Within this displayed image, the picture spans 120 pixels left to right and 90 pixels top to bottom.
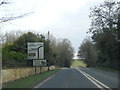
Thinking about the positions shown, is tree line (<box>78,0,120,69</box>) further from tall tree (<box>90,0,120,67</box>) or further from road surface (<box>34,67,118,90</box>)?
road surface (<box>34,67,118,90</box>)

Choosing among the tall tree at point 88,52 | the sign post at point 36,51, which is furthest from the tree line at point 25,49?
the tall tree at point 88,52

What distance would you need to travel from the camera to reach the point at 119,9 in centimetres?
7038

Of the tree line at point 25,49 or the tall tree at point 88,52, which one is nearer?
the tree line at point 25,49

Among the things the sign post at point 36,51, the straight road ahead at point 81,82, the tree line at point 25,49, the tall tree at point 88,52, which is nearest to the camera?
the straight road ahead at point 81,82

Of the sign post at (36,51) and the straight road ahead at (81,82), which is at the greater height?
the sign post at (36,51)

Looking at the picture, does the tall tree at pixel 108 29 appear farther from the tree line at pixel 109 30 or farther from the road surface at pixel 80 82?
the road surface at pixel 80 82

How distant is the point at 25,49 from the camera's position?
8350 centimetres

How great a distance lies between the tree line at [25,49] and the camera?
1892 inches

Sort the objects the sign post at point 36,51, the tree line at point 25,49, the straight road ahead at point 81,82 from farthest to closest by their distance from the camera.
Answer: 1. the sign post at point 36,51
2. the tree line at point 25,49
3. the straight road ahead at point 81,82

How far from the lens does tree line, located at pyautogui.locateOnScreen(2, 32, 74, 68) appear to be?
48.1m

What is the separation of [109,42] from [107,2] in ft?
32.2

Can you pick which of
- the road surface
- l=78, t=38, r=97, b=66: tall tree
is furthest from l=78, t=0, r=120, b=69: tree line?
l=78, t=38, r=97, b=66: tall tree

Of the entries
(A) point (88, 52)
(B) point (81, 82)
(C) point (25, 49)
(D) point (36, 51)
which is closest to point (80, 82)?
(B) point (81, 82)

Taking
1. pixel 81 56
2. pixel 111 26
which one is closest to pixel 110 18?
pixel 111 26
